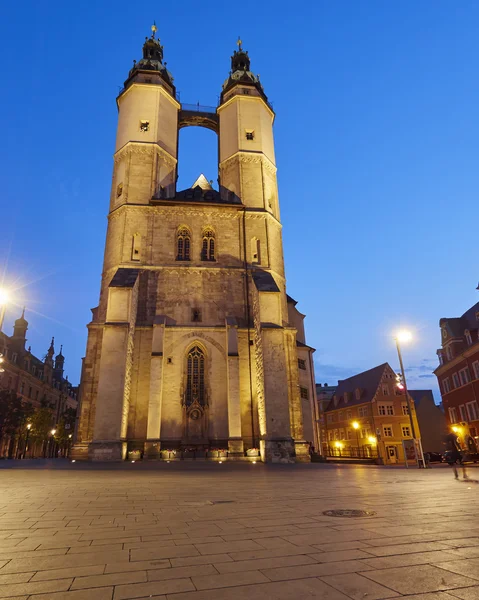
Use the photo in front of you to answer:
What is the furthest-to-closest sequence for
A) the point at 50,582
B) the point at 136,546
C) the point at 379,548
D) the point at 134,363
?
the point at 134,363 < the point at 136,546 < the point at 379,548 < the point at 50,582

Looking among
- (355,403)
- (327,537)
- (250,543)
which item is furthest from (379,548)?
(355,403)

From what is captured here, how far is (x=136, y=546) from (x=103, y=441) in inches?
731

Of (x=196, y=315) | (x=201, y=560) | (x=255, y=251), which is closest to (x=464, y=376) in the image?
(x=255, y=251)

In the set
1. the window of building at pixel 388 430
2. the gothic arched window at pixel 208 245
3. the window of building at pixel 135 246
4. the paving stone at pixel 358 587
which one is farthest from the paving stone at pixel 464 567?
the window of building at pixel 388 430

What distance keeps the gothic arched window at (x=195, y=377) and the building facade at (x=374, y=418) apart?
24.2m

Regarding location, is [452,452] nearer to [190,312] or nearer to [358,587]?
[358,587]

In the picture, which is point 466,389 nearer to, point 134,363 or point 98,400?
point 134,363

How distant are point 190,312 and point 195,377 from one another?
4337mm

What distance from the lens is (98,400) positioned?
21.6 meters

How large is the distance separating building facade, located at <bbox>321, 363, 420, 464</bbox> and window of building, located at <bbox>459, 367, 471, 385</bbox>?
9.30 meters

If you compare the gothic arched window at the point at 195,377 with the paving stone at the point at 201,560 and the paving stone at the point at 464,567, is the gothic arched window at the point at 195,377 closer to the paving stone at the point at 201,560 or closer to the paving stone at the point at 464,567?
the paving stone at the point at 201,560

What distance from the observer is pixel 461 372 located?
116ft

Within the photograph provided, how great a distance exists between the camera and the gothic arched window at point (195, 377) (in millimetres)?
25047

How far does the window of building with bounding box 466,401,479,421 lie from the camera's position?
32.4 m
